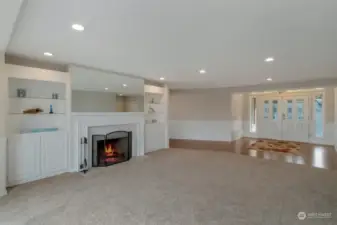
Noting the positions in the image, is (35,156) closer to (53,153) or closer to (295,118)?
(53,153)

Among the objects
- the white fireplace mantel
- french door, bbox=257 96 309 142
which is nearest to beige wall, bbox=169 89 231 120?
french door, bbox=257 96 309 142

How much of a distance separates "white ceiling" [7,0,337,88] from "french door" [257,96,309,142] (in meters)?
5.50

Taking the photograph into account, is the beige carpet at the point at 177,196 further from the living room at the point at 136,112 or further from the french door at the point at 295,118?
the french door at the point at 295,118

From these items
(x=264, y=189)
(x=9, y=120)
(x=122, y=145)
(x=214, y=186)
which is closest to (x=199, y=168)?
(x=214, y=186)

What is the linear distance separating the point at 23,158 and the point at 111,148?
2215 millimetres

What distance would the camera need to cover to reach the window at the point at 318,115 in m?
8.91

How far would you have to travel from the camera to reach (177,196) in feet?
11.0

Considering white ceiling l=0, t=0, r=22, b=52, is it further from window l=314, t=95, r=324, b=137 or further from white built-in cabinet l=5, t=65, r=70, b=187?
window l=314, t=95, r=324, b=137

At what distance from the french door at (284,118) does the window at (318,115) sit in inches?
13.0

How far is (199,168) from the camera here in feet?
16.5

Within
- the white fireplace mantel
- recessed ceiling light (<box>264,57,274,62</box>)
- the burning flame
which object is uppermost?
recessed ceiling light (<box>264,57,274,62</box>)

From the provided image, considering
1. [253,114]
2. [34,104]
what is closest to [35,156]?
[34,104]

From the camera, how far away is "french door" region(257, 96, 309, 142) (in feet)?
31.0

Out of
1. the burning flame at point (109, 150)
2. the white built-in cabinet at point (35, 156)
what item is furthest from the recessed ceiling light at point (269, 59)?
the white built-in cabinet at point (35, 156)
